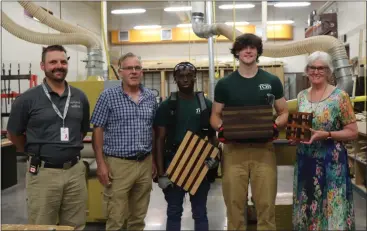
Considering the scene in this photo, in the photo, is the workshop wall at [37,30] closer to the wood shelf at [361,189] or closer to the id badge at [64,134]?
the id badge at [64,134]

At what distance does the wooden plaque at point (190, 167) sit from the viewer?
2.24 m

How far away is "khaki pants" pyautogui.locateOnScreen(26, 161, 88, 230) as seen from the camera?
2066 millimetres

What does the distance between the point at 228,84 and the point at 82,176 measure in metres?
1.09

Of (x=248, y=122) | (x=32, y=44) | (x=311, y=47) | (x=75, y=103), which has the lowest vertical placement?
(x=248, y=122)

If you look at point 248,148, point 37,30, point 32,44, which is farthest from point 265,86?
point 37,30

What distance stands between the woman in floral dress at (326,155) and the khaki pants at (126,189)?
1.02 metres

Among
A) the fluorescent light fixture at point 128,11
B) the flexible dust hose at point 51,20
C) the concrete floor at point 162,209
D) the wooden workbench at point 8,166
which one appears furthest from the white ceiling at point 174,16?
the concrete floor at point 162,209

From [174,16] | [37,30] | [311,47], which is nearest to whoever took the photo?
[311,47]

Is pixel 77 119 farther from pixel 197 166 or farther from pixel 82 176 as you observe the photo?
pixel 197 166

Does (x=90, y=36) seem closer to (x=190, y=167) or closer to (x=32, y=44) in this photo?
(x=190, y=167)

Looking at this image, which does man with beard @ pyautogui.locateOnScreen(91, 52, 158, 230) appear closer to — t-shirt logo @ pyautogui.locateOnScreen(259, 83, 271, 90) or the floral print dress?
t-shirt logo @ pyautogui.locateOnScreen(259, 83, 271, 90)

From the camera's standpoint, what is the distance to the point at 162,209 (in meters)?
4.07

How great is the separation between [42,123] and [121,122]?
470 mm

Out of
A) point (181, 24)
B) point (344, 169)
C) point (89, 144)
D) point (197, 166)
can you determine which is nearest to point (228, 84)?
point (197, 166)
